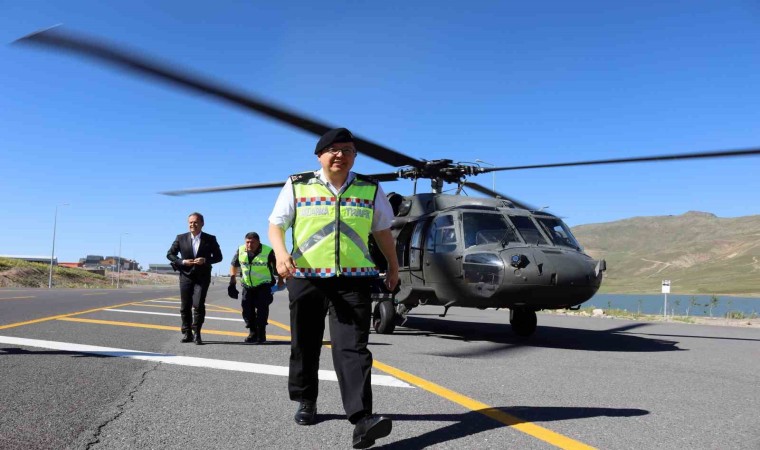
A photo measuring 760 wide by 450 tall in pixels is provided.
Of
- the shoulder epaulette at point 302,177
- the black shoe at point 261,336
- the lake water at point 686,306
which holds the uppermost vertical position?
the shoulder epaulette at point 302,177

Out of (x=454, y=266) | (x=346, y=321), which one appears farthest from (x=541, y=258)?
(x=346, y=321)

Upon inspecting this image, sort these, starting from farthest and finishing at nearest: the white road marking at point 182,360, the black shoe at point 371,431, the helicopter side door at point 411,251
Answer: the helicopter side door at point 411,251 < the white road marking at point 182,360 < the black shoe at point 371,431

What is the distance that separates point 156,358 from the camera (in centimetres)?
624

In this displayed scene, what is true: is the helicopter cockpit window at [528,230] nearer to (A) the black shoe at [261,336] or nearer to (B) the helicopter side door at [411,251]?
(B) the helicopter side door at [411,251]

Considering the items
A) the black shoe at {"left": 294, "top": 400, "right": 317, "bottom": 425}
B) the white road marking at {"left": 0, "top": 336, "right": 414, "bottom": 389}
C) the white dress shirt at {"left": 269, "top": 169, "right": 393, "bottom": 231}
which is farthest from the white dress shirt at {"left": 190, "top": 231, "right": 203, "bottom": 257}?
the black shoe at {"left": 294, "top": 400, "right": 317, "bottom": 425}

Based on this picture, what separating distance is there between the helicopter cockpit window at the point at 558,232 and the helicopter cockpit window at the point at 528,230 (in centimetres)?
19

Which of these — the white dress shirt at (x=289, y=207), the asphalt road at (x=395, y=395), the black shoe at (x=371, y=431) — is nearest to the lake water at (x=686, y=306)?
the asphalt road at (x=395, y=395)

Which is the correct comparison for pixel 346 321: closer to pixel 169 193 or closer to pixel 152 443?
pixel 152 443

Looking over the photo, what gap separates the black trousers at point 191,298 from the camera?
8.00 m

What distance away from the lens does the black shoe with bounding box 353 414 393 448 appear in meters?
3.13

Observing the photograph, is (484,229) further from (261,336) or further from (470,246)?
(261,336)

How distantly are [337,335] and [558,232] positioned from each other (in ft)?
21.6

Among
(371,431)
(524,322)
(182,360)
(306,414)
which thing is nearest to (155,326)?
(182,360)

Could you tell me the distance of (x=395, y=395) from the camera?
4688 mm
